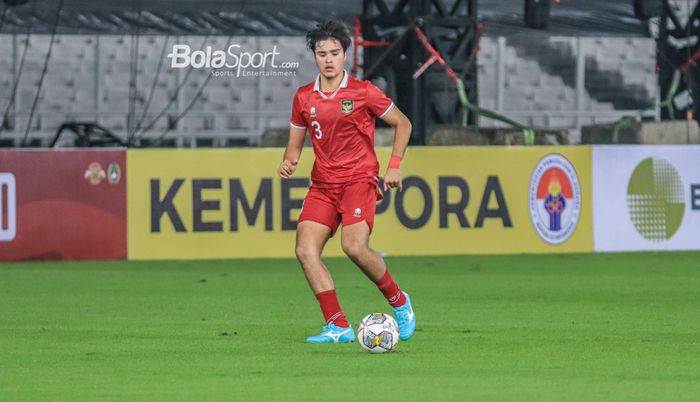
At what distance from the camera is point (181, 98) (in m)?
26.5

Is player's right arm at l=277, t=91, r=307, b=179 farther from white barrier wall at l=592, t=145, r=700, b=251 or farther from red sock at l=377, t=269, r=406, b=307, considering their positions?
white barrier wall at l=592, t=145, r=700, b=251

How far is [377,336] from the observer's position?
989 cm

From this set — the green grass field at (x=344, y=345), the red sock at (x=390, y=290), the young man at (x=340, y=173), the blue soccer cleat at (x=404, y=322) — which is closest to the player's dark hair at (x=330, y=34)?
the young man at (x=340, y=173)

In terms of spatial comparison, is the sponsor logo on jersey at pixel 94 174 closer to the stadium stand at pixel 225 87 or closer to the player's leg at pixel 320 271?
the stadium stand at pixel 225 87

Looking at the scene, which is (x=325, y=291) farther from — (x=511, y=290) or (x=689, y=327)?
(x=511, y=290)

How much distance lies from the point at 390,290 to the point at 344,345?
1.61 feet

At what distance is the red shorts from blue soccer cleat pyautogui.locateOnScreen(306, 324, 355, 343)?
643 millimetres

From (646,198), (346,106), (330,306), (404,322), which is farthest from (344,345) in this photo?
(646,198)

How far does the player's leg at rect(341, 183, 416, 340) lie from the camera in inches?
412

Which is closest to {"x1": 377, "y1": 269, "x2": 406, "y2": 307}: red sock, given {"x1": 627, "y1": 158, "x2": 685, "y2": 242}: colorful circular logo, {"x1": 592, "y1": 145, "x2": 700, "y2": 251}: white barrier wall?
{"x1": 592, "y1": 145, "x2": 700, "y2": 251}: white barrier wall

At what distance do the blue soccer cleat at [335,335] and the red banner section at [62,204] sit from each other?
29.4 feet

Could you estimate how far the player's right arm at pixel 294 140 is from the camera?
10.7 metres

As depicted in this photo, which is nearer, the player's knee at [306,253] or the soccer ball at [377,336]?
the soccer ball at [377,336]

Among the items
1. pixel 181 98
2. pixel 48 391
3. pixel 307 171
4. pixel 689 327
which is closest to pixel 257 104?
pixel 181 98
